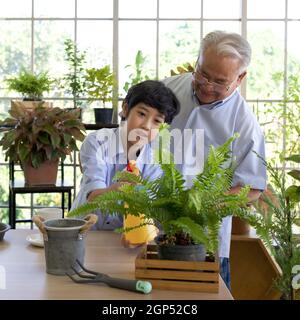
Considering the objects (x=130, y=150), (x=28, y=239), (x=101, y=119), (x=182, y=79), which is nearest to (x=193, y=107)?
(x=182, y=79)

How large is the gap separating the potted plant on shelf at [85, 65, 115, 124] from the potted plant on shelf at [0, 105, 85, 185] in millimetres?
1032

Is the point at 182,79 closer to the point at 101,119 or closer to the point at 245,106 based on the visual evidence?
the point at 245,106

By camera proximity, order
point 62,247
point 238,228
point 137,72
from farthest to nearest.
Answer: point 137,72 < point 238,228 < point 62,247

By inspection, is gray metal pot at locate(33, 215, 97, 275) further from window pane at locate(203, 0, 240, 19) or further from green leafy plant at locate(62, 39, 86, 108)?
window pane at locate(203, 0, 240, 19)

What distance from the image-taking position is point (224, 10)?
504cm

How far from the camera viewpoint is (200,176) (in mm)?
1391

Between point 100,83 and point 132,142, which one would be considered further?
point 100,83

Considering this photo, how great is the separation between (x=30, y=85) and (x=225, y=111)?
8.78 feet

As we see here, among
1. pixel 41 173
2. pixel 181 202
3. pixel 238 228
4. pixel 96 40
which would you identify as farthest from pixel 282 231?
pixel 96 40

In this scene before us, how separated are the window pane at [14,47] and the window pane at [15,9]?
0.07 m

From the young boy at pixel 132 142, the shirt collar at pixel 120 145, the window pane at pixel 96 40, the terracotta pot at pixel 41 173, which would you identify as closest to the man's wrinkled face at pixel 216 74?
the young boy at pixel 132 142

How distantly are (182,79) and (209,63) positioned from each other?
0.39m

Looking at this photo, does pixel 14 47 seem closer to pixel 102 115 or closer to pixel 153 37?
pixel 102 115
